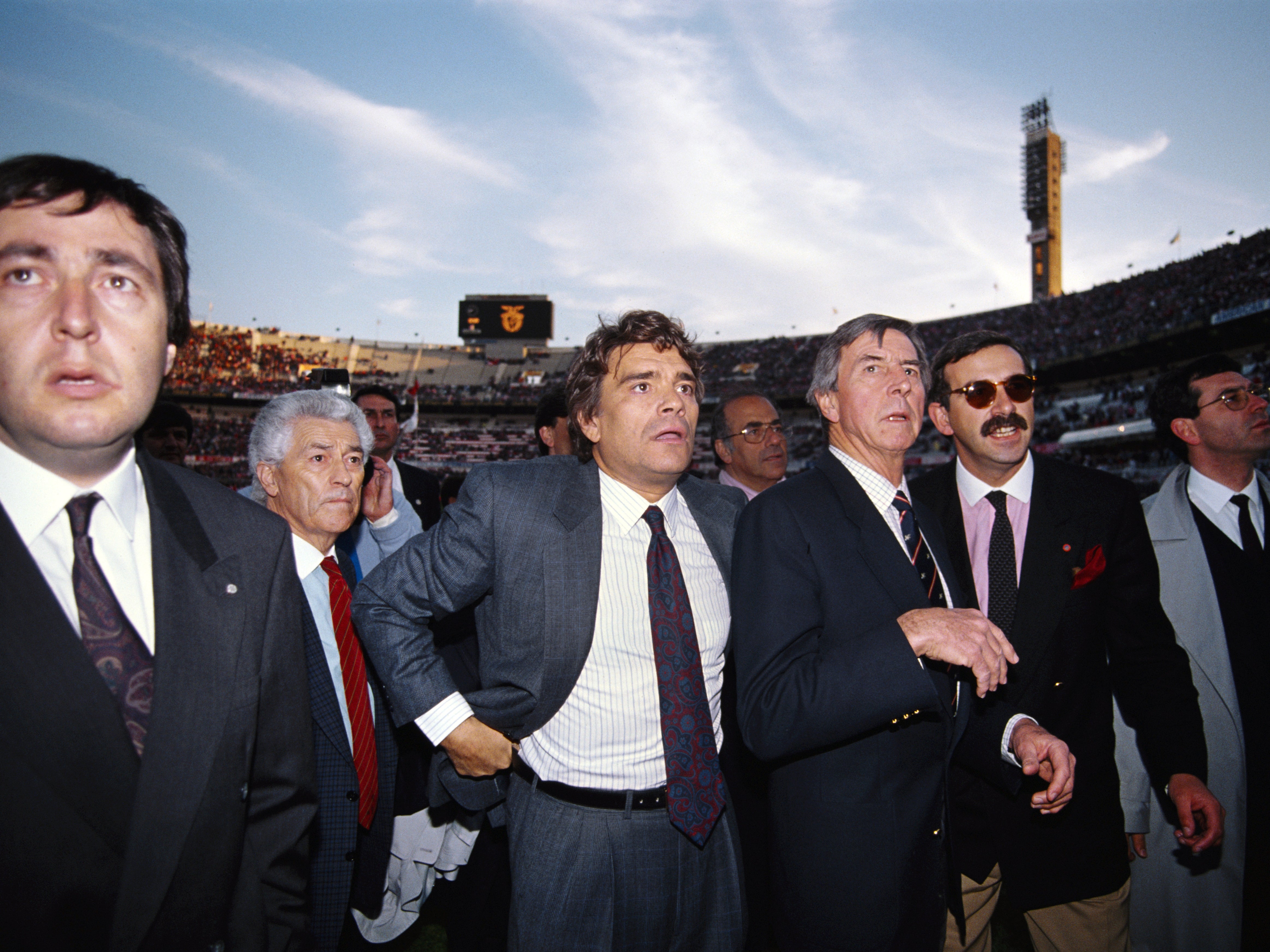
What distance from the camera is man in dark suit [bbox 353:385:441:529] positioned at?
551 cm

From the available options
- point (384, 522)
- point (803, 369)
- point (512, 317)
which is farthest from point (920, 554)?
point (512, 317)

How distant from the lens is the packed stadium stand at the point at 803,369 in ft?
90.1

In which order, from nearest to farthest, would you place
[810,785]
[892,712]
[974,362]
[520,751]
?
1. [892,712]
2. [810,785]
3. [520,751]
4. [974,362]

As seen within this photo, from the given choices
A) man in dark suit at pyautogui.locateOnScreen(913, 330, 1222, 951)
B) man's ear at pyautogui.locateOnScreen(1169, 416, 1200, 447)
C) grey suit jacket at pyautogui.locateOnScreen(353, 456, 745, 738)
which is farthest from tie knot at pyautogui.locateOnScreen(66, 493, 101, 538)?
man's ear at pyautogui.locateOnScreen(1169, 416, 1200, 447)

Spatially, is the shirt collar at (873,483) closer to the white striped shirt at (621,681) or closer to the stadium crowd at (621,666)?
the stadium crowd at (621,666)

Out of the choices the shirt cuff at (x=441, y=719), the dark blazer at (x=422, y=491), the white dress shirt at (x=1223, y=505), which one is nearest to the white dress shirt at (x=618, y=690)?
the shirt cuff at (x=441, y=719)

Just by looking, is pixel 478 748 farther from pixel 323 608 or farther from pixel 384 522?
pixel 384 522

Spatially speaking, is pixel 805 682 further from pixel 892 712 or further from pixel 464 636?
pixel 464 636

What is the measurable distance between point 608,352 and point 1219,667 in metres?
3.14

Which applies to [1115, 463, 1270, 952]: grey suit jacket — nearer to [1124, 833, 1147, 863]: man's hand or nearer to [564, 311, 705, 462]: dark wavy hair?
[1124, 833, 1147, 863]: man's hand

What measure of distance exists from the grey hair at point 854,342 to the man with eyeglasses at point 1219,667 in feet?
6.28

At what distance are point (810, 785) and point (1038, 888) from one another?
1177 millimetres

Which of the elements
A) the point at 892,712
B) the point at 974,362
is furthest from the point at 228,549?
the point at 974,362

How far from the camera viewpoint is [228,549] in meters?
1.52
